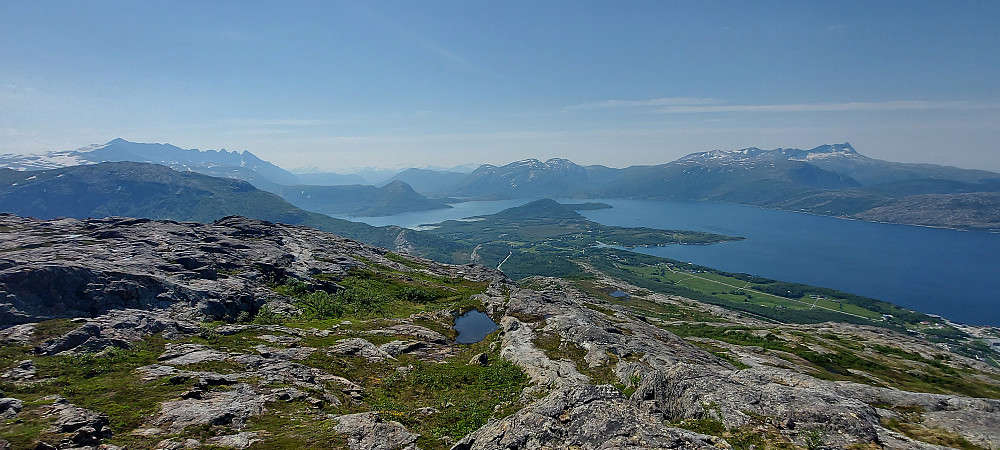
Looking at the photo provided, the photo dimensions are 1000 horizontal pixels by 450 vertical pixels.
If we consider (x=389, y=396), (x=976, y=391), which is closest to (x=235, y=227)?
(x=389, y=396)

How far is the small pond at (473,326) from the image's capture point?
5665 centimetres

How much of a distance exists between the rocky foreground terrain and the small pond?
190 cm

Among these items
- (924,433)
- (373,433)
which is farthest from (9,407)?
(924,433)

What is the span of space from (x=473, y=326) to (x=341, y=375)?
2896 centimetres

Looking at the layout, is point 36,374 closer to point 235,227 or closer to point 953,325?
point 235,227

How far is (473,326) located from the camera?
62.6m

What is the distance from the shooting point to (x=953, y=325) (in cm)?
18950

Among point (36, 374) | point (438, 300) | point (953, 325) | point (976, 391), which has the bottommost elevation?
point (953, 325)

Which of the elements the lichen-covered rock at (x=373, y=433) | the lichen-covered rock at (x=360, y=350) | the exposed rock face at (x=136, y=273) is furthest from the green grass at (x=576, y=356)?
the exposed rock face at (x=136, y=273)

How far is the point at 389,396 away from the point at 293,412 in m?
7.92

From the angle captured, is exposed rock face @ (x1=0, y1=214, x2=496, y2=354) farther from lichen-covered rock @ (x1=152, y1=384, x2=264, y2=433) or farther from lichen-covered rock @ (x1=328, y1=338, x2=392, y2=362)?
lichen-covered rock @ (x1=152, y1=384, x2=264, y2=433)

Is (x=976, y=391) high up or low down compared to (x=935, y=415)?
down

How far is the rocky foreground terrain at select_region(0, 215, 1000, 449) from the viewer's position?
2180 centimetres

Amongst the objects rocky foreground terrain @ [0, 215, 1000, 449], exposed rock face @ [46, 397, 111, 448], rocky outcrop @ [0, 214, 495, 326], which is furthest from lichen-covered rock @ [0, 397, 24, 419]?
rocky outcrop @ [0, 214, 495, 326]
